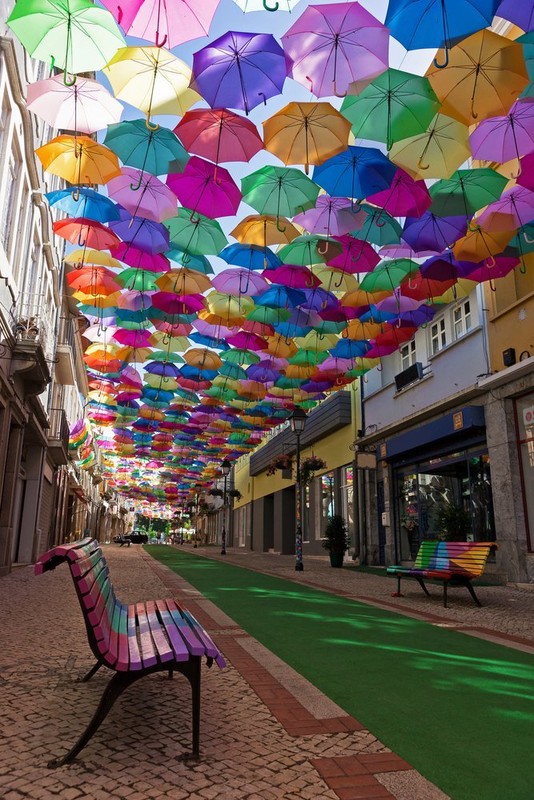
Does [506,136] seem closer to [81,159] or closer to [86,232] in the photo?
[81,159]

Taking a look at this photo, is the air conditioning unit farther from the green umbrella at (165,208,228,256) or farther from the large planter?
the green umbrella at (165,208,228,256)

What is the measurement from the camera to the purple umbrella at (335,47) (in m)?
6.59

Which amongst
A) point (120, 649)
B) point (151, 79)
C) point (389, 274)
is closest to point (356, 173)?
point (151, 79)

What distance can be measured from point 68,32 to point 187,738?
287 inches

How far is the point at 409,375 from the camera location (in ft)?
60.2

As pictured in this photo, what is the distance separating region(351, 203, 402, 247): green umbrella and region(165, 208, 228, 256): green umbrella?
2.52 m

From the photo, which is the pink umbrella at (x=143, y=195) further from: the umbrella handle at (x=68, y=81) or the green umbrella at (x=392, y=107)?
the green umbrella at (x=392, y=107)

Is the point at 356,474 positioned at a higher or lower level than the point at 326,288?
lower

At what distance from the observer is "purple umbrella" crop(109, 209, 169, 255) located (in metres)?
10.3

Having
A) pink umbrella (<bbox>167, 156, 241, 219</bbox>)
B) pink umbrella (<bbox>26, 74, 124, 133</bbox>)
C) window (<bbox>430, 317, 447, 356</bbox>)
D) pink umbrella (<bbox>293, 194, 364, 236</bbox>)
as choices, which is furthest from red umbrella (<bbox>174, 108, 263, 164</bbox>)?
window (<bbox>430, 317, 447, 356</bbox>)

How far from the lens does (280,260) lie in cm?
1137

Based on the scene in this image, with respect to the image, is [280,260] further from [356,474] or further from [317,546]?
[317,546]

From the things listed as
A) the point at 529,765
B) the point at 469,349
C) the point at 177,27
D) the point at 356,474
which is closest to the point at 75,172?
the point at 177,27

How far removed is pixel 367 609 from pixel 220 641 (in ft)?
10.9
